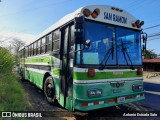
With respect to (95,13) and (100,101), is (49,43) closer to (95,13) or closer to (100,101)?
(95,13)

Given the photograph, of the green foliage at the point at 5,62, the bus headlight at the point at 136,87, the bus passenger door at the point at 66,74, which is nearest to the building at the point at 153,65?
the bus headlight at the point at 136,87

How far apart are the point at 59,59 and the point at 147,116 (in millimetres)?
3119

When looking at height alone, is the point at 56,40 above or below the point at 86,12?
below

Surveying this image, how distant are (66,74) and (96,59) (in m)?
1.04

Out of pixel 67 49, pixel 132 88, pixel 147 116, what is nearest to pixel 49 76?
pixel 67 49

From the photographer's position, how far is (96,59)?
582 cm

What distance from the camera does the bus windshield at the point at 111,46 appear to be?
5.79 metres

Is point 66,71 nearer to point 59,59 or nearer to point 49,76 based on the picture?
point 59,59

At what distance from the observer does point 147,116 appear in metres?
6.61

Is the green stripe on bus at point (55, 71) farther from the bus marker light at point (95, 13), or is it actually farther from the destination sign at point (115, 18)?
the destination sign at point (115, 18)

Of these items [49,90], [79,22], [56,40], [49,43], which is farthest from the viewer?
[49,43]

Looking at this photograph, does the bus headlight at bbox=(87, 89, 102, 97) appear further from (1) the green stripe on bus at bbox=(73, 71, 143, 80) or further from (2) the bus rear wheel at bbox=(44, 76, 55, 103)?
(2) the bus rear wheel at bbox=(44, 76, 55, 103)

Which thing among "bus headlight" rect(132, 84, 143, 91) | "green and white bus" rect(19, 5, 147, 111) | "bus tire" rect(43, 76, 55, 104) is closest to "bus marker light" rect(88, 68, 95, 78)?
"green and white bus" rect(19, 5, 147, 111)

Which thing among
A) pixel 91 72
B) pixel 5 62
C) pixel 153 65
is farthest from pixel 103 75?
pixel 153 65
